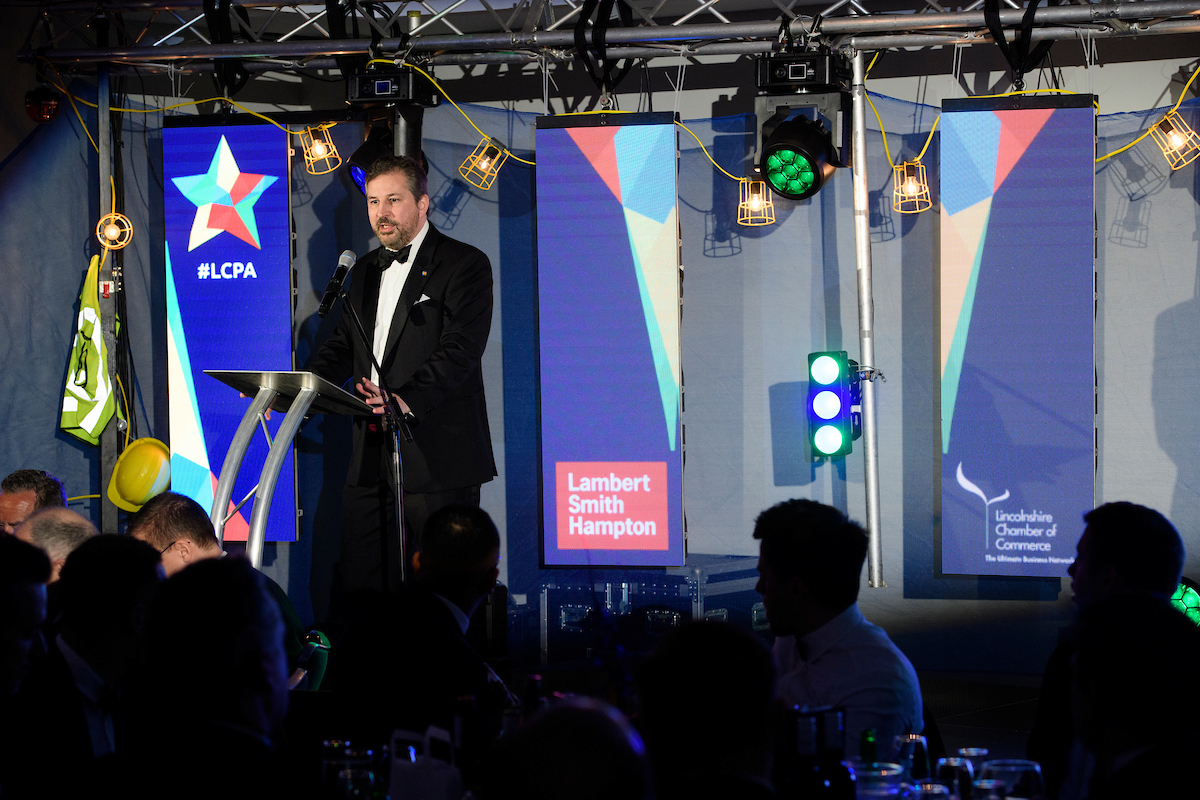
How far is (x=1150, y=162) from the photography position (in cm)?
575

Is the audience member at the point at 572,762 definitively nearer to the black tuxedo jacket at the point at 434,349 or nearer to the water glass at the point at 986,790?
the water glass at the point at 986,790

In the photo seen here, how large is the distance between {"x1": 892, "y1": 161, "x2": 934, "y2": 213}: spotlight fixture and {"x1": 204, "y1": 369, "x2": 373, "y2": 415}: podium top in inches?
130

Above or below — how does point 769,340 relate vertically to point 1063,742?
above

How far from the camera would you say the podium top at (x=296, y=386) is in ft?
12.3

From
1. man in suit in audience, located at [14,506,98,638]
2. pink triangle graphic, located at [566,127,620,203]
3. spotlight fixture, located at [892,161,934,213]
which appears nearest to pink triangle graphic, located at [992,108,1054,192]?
spotlight fixture, located at [892,161,934,213]

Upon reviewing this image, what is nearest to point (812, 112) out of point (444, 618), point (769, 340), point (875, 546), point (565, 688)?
point (769, 340)

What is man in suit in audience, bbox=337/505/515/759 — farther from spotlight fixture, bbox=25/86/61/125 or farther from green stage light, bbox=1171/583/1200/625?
spotlight fixture, bbox=25/86/61/125

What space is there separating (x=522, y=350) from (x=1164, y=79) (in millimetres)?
3772

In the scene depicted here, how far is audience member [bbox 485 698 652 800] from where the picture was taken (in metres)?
1.17

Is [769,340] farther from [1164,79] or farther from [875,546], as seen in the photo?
[1164,79]

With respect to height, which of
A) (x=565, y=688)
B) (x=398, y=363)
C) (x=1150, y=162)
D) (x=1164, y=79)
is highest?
(x=1164, y=79)

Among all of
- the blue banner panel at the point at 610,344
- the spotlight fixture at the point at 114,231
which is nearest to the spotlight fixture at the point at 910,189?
the blue banner panel at the point at 610,344

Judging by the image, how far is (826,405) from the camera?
5766 mm

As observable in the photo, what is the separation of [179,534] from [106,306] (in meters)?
3.35
